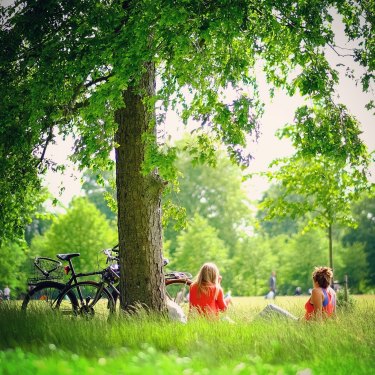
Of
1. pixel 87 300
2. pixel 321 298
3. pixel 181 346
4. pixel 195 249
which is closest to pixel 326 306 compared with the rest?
pixel 321 298

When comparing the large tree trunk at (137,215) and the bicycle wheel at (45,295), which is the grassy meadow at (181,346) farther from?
the bicycle wheel at (45,295)

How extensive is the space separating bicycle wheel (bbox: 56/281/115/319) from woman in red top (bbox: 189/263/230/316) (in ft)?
4.26

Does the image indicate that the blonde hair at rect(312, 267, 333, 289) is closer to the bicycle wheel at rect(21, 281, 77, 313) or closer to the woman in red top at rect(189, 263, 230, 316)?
the woman in red top at rect(189, 263, 230, 316)

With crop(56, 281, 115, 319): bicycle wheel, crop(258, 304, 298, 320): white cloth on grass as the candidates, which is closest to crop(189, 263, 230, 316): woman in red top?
crop(258, 304, 298, 320): white cloth on grass

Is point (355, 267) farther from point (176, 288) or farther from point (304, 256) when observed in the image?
point (176, 288)

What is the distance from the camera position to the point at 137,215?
9031 mm

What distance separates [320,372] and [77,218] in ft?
116

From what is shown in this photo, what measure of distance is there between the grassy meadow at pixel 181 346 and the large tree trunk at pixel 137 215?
3.05 ft

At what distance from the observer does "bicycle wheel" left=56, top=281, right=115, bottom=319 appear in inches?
366

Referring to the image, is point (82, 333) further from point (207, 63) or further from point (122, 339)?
point (207, 63)

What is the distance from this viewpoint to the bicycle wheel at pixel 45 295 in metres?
9.41

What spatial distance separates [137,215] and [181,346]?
2890 millimetres

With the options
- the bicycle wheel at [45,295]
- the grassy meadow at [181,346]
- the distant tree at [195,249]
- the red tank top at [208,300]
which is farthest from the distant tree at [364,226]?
the grassy meadow at [181,346]

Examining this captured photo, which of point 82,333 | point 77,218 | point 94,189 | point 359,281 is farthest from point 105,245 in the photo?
point 82,333
